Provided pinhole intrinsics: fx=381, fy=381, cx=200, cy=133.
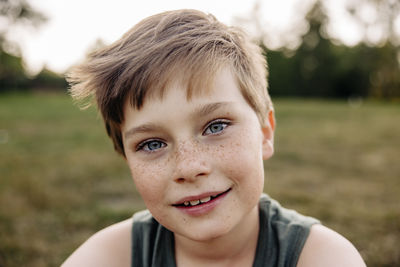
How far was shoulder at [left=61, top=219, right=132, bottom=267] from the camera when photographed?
5.60 feet

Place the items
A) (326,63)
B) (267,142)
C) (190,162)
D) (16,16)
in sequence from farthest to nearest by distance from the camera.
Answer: (326,63) < (16,16) < (267,142) < (190,162)

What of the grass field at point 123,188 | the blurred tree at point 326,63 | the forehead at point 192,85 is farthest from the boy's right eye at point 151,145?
the blurred tree at point 326,63

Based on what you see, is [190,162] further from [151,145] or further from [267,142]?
[267,142]

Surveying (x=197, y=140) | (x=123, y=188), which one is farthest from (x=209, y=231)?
(x=123, y=188)

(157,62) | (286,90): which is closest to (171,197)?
(157,62)

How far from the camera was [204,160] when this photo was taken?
132cm

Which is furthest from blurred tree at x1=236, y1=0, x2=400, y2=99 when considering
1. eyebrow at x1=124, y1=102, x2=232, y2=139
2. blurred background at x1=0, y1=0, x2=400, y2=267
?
eyebrow at x1=124, y1=102, x2=232, y2=139

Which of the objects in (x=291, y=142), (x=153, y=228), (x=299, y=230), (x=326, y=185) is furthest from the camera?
(x=291, y=142)

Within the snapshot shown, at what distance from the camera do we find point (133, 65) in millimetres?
1456

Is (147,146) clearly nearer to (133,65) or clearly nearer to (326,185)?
(133,65)

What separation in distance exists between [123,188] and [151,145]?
3.14m

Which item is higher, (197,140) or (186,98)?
(186,98)

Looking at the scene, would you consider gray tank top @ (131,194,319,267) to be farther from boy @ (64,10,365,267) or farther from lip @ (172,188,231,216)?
lip @ (172,188,231,216)

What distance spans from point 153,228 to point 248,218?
47cm
